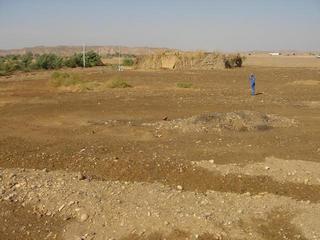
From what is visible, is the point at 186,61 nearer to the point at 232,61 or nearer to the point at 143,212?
the point at 232,61

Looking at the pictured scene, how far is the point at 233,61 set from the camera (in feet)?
181

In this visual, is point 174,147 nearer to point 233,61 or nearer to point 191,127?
point 191,127

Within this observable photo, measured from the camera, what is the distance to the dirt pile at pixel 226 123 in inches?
555

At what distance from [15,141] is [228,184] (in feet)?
21.0

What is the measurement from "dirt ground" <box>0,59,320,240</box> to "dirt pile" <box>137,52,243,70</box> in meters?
34.2

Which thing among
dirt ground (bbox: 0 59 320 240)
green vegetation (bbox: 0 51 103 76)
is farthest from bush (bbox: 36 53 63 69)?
dirt ground (bbox: 0 59 320 240)

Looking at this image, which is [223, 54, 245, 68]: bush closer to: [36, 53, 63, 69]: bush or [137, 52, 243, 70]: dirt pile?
[137, 52, 243, 70]: dirt pile

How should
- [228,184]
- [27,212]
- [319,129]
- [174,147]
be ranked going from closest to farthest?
[27,212], [228,184], [174,147], [319,129]

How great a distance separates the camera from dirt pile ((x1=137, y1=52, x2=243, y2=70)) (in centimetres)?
5232

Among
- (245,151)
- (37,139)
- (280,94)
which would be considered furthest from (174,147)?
(280,94)

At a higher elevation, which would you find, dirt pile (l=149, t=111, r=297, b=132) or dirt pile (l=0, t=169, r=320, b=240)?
dirt pile (l=149, t=111, r=297, b=132)

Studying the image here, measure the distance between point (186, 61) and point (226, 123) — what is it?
127 ft

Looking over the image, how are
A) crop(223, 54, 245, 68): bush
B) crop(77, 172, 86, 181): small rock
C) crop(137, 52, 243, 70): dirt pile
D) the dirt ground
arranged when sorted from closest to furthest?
1. the dirt ground
2. crop(77, 172, 86, 181): small rock
3. crop(137, 52, 243, 70): dirt pile
4. crop(223, 54, 245, 68): bush

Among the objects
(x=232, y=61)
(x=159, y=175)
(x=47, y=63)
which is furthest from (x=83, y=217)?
(x=232, y=61)
